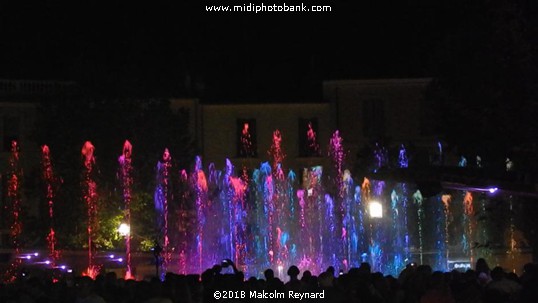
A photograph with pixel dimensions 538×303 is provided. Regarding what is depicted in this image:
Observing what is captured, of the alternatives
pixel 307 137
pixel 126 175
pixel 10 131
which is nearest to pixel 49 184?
pixel 126 175

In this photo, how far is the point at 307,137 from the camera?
40.4 m

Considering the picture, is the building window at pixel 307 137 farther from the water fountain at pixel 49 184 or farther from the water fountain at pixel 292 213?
the water fountain at pixel 49 184

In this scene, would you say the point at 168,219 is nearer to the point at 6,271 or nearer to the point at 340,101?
the point at 340,101

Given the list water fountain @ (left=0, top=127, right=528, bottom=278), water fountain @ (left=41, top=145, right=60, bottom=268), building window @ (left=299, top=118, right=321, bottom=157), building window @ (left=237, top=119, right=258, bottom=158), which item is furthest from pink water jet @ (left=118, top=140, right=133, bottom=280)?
building window @ (left=299, top=118, right=321, bottom=157)

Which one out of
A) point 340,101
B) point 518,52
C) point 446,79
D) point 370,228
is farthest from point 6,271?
point 340,101

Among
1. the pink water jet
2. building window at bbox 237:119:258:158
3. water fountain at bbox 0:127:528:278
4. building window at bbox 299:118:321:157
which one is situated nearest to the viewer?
water fountain at bbox 0:127:528:278

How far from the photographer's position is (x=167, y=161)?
3594 cm

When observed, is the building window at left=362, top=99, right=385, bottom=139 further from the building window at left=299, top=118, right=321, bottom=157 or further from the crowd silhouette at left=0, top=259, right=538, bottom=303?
the crowd silhouette at left=0, top=259, right=538, bottom=303

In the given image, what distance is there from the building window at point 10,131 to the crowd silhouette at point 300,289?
88.3 ft

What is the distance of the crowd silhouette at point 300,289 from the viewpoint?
1156 cm

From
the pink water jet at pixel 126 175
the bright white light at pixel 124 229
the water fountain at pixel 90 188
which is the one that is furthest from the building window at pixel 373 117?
the bright white light at pixel 124 229

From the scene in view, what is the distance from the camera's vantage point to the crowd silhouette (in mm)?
11562

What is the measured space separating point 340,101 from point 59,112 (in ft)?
38.0

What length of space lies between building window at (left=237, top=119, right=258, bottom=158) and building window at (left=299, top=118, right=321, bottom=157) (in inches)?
75.3
